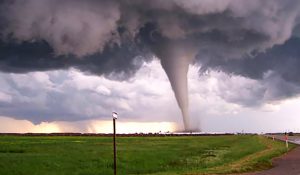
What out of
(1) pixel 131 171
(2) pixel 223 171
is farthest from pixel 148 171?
(2) pixel 223 171

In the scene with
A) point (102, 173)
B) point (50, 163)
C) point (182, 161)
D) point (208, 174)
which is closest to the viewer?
point (208, 174)

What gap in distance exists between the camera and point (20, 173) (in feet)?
106

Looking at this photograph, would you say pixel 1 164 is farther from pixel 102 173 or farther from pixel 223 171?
pixel 223 171

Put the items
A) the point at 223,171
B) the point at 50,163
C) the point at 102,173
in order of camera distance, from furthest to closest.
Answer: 1. the point at 50,163
2. the point at 102,173
3. the point at 223,171

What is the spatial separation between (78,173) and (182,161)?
43.2 feet

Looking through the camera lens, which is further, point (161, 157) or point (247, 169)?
point (161, 157)

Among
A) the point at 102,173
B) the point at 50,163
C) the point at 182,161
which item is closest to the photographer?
the point at 102,173

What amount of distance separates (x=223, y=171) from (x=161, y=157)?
51.3 ft

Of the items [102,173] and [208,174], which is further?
[102,173]

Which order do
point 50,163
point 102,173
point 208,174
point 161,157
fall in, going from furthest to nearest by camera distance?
1. point 161,157
2. point 50,163
3. point 102,173
4. point 208,174

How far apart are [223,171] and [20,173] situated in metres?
14.2

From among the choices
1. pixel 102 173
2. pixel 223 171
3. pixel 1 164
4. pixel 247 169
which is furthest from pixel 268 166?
pixel 1 164

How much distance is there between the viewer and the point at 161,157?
46.4 meters

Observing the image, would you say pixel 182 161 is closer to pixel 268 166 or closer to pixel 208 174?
pixel 268 166
